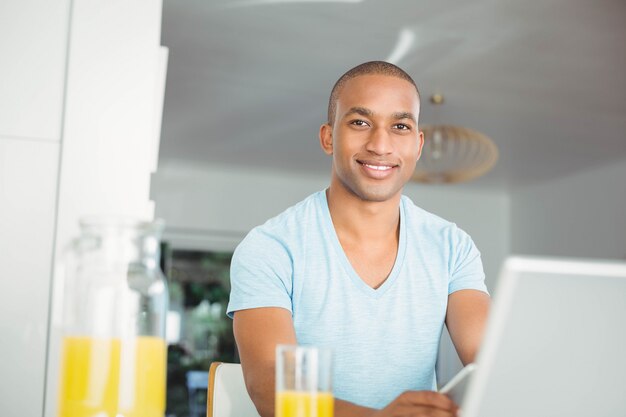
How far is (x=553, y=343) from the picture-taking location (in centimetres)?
84

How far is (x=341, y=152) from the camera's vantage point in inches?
65.4

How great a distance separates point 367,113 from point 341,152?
104mm

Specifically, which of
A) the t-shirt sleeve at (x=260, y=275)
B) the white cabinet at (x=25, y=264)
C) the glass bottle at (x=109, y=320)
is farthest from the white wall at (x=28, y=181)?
the glass bottle at (x=109, y=320)

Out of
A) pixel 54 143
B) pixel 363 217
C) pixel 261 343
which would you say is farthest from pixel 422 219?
pixel 54 143

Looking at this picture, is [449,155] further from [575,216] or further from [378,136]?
[378,136]

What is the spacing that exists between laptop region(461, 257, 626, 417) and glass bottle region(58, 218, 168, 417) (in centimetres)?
35

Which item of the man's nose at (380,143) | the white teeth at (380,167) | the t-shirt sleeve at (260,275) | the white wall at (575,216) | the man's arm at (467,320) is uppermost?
the white wall at (575,216)

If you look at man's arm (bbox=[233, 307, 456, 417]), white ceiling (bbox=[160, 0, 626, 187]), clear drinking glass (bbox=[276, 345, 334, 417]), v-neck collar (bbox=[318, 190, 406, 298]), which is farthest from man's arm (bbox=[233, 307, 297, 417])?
white ceiling (bbox=[160, 0, 626, 187])

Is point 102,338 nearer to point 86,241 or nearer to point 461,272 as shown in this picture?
point 86,241

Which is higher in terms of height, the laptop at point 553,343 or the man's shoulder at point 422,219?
the man's shoulder at point 422,219

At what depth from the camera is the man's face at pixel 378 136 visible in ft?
5.24

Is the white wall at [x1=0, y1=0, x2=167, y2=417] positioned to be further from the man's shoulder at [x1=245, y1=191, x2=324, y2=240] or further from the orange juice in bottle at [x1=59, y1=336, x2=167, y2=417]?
the orange juice in bottle at [x1=59, y1=336, x2=167, y2=417]

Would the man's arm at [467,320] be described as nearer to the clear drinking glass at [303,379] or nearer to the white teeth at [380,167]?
the white teeth at [380,167]

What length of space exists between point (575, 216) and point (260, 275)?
5781mm
